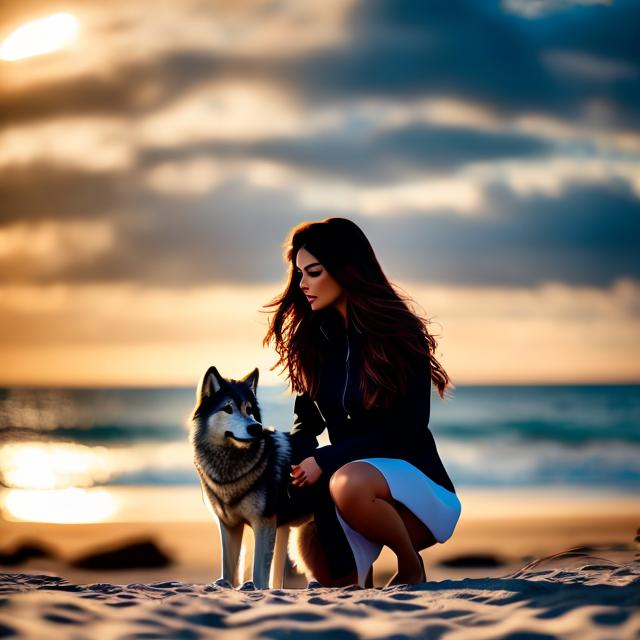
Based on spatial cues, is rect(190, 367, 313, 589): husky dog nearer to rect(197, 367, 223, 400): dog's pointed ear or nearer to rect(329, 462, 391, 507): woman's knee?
rect(197, 367, 223, 400): dog's pointed ear

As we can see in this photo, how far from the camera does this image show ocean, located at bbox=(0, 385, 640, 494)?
12930 mm

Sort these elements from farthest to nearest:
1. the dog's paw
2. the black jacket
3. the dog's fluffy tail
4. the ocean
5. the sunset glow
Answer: the ocean, the sunset glow, the dog's fluffy tail, the dog's paw, the black jacket

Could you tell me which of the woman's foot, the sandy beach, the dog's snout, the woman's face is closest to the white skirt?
the woman's foot

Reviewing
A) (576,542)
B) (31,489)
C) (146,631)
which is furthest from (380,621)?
(31,489)

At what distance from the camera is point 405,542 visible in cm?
381

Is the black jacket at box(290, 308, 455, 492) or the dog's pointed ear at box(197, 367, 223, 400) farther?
the dog's pointed ear at box(197, 367, 223, 400)

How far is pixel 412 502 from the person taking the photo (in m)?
3.83

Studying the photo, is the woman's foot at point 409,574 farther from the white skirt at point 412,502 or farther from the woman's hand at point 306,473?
the woman's hand at point 306,473

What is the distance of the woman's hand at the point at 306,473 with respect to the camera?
3787 millimetres

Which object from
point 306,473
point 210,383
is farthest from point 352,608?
point 210,383

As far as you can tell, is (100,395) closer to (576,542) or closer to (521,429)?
(521,429)

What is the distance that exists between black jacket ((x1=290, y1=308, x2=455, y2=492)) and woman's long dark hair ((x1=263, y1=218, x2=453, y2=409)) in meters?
0.06

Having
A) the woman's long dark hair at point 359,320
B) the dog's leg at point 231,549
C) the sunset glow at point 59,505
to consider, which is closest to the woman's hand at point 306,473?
the woman's long dark hair at point 359,320

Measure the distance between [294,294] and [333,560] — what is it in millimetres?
1332
